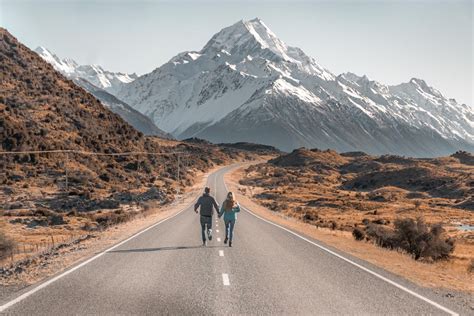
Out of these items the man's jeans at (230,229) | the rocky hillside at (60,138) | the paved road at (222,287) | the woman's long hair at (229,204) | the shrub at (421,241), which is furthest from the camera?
the rocky hillside at (60,138)

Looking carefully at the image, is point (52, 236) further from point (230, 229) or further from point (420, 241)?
point (420, 241)

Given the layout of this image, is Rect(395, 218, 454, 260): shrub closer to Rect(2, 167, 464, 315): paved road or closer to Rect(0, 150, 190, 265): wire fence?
Rect(2, 167, 464, 315): paved road

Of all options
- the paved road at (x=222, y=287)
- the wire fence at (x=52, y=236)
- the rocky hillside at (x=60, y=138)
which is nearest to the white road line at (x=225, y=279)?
the paved road at (x=222, y=287)

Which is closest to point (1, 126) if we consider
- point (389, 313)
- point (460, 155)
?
point (389, 313)

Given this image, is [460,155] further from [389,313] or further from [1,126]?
[389,313]

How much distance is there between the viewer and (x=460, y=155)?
175 meters

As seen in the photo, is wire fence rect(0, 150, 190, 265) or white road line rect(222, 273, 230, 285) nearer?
white road line rect(222, 273, 230, 285)

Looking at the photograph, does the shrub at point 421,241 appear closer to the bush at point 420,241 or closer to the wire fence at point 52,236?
the bush at point 420,241

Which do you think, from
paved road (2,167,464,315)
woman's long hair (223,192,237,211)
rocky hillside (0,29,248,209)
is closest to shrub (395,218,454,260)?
paved road (2,167,464,315)

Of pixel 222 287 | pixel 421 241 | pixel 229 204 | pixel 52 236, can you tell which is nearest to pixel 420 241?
pixel 421 241

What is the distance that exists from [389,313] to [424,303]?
4.73 ft

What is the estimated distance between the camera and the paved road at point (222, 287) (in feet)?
31.8

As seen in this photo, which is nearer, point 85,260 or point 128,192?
point 85,260

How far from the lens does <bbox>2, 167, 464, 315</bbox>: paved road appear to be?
31.8ft
